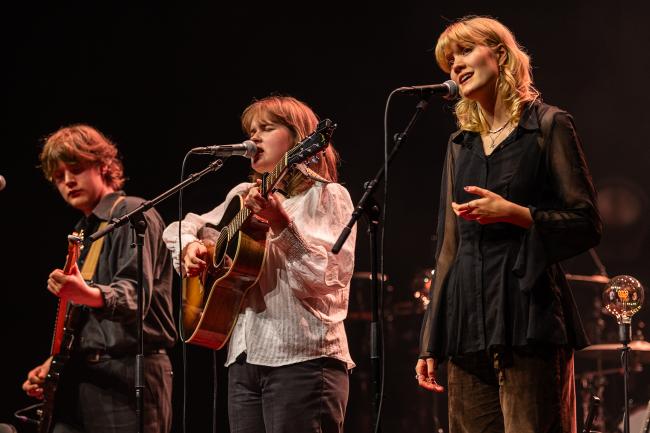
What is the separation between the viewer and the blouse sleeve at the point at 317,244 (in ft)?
10.2

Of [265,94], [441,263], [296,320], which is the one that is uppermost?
[265,94]

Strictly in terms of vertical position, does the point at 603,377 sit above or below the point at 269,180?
below

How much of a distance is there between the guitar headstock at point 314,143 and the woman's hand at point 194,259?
0.68 metres

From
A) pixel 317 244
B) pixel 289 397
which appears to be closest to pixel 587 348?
pixel 317 244

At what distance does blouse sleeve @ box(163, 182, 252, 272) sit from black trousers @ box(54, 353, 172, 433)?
612mm

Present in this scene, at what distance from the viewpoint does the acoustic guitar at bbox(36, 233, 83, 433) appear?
392 cm

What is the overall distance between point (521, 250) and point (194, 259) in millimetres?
1556

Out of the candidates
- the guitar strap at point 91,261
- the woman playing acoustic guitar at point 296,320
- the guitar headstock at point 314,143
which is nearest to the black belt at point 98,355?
the guitar strap at point 91,261

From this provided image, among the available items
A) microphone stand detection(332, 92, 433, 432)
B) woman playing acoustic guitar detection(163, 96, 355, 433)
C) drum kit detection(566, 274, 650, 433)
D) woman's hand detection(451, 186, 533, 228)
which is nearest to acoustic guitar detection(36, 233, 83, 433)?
woman playing acoustic guitar detection(163, 96, 355, 433)

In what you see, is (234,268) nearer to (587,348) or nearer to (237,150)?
(237,150)

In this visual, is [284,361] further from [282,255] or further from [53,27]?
[53,27]

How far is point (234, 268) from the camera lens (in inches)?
128

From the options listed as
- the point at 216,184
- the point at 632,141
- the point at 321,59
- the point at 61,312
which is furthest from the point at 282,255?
the point at 632,141

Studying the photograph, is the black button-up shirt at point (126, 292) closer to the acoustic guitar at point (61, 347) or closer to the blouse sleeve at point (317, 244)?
the acoustic guitar at point (61, 347)
